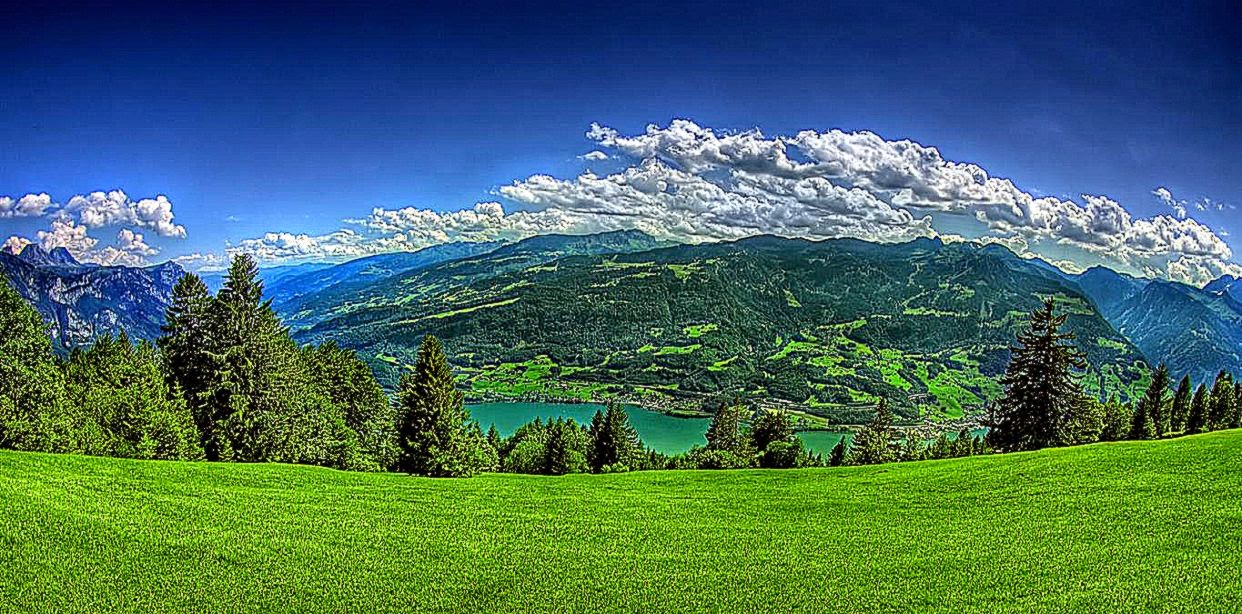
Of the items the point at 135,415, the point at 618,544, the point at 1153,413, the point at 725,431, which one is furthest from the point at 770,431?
the point at 618,544

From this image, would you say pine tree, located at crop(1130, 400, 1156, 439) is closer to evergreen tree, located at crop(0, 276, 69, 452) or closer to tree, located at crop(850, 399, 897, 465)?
tree, located at crop(850, 399, 897, 465)

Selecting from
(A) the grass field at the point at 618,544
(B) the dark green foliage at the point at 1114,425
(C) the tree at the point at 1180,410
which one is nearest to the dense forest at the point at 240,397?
(A) the grass field at the point at 618,544

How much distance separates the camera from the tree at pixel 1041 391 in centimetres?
4494

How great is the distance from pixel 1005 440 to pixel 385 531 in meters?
44.5

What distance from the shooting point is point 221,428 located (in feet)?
122

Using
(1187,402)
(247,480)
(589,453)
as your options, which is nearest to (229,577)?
(247,480)

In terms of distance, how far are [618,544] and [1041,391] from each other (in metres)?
40.1

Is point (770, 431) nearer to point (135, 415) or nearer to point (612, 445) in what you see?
point (612, 445)

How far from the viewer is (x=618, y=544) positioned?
17.8 metres

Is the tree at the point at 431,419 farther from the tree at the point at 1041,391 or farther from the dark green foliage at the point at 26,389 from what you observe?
the tree at the point at 1041,391

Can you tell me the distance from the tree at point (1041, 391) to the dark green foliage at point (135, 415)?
168 ft

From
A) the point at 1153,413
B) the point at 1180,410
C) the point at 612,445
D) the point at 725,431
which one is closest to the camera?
the point at 612,445

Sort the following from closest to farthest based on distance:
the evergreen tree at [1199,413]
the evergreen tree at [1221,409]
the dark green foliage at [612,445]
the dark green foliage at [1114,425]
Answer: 1. the dark green foliage at [612,445]
2. the evergreen tree at [1221,409]
3. the evergreen tree at [1199,413]
4. the dark green foliage at [1114,425]

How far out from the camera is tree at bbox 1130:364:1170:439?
3118 inches
